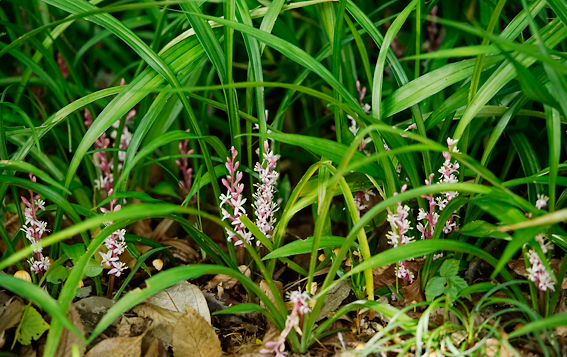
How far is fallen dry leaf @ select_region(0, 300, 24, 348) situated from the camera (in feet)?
4.07

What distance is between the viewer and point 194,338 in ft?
4.04

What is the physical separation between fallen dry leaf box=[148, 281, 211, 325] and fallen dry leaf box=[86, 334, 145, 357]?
177mm

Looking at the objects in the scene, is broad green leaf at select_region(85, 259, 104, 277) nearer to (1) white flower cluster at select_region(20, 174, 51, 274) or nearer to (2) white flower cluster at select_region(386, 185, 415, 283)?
(1) white flower cluster at select_region(20, 174, 51, 274)

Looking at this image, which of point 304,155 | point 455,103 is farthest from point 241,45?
point 455,103

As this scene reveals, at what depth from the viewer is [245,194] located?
1.98m

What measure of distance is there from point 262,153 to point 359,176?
318 mm

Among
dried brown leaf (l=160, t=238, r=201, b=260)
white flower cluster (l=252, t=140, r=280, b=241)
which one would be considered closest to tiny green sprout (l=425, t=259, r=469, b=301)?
white flower cluster (l=252, t=140, r=280, b=241)

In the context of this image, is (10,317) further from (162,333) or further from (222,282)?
(222,282)

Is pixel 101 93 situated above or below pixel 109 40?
below

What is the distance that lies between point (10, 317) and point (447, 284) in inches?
46.7

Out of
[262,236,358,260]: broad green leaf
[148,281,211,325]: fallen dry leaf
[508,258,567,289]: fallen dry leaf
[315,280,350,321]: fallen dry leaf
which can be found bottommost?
[315,280,350,321]: fallen dry leaf

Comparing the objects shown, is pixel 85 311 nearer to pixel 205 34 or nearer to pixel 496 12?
pixel 205 34

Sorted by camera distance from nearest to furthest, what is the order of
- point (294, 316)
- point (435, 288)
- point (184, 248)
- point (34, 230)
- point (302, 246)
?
point (294, 316) < point (435, 288) < point (302, 246) < point (34, 230) < point (184, 248)

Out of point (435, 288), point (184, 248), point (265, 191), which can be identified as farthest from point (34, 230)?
point (435, 288)
